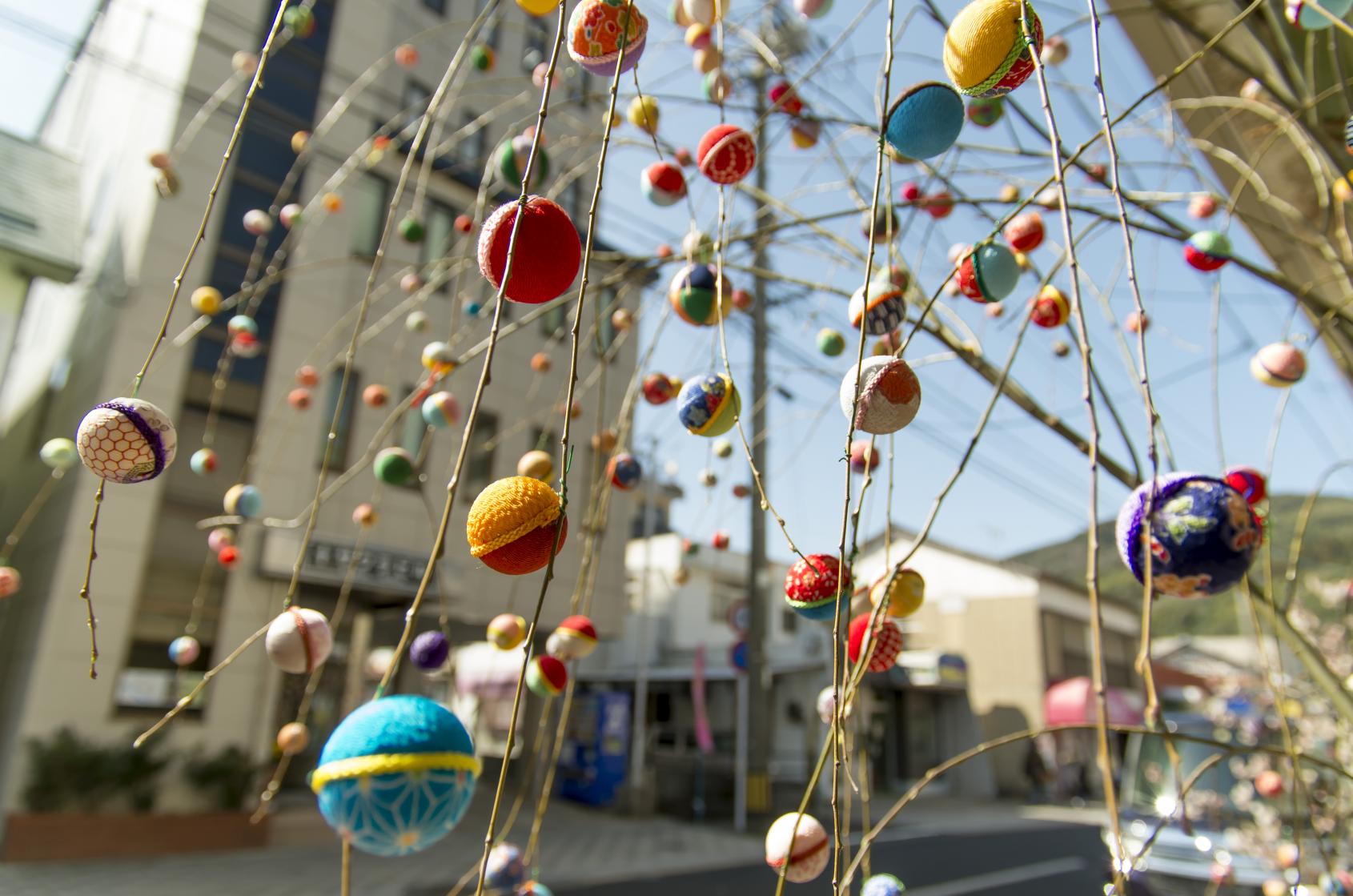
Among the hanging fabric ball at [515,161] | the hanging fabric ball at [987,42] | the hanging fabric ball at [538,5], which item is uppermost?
the hanging fabric ball at [515,161]

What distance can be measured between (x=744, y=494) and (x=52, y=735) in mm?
6166

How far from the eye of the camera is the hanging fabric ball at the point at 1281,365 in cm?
166

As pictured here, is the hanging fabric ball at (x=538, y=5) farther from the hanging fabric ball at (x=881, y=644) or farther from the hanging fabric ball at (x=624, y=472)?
the hanging fabric ball at (x=881, y=644)

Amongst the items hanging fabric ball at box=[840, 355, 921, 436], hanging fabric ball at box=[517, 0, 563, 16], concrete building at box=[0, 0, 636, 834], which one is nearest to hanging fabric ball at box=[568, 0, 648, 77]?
hanging fabric ball at box=[517, 0, 563, 16]

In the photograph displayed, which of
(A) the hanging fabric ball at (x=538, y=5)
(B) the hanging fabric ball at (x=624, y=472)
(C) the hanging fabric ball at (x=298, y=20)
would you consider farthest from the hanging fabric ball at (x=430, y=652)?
(C) the hanging fabric ball at (x=298, y=20)

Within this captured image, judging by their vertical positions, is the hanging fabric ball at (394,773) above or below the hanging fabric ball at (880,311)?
below

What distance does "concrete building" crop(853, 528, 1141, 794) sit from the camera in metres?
16.6

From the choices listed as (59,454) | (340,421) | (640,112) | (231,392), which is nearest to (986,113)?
(640,112)

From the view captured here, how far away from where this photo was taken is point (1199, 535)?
85 cm

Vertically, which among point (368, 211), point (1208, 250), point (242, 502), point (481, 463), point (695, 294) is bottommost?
point (242, 502)

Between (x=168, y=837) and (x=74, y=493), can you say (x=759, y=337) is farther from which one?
(x=168, y=837)

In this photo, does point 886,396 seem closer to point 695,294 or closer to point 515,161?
point 695,294

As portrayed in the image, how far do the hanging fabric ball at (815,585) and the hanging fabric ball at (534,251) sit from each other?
0.49 metres

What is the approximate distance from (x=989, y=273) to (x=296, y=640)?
117cm
